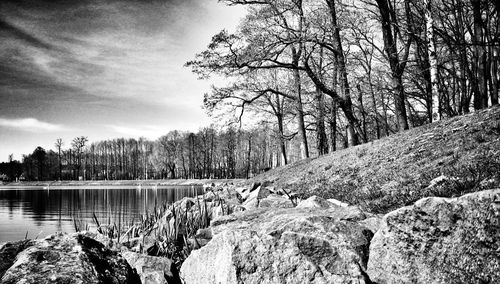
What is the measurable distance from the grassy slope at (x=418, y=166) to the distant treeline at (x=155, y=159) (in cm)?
4935

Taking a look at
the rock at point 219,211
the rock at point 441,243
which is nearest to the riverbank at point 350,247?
the rock at point 441,243

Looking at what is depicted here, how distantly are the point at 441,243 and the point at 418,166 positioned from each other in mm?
5876

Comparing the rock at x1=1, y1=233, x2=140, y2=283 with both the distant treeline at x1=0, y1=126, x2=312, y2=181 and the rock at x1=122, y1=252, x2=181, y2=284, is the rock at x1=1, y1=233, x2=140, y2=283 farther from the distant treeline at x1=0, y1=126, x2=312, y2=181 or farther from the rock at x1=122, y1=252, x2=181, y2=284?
the distant treeline at x1=0, y1=126, x2=312, y2=181

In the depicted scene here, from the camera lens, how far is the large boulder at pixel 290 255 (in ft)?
9.45

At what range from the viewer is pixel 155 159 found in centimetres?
8812

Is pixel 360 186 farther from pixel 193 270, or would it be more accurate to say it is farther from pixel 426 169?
pixel 193 270

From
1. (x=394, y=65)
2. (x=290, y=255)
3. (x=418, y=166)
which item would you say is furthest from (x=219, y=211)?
(x=394, y=65)

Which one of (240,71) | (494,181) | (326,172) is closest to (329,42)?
(240,71)

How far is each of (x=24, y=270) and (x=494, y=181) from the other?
546 cm

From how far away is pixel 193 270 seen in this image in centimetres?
343

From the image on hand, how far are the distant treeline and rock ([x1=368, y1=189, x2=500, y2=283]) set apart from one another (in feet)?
191

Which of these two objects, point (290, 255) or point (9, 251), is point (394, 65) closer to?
point (290, 255)

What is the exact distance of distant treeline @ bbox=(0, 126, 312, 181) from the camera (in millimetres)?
74750

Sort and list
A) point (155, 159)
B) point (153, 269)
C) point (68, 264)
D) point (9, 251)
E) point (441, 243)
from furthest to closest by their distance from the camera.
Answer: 1. point (155, 159)
2. point (153, 269)
3. point (9, 251)
4. point (441, 243)
5. point (68, 264)
